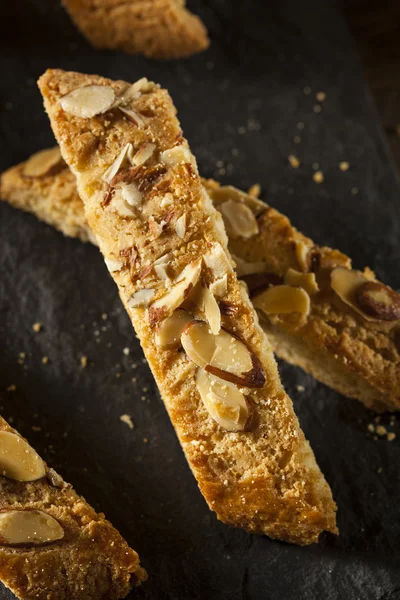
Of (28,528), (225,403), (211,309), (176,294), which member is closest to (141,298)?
(176,294)

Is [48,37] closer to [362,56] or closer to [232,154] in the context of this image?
[232,154]

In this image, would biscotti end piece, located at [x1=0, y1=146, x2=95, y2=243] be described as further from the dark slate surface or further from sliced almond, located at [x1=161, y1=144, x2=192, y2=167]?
sliced almond, located at [x1=161, y1=144, x2=192, y2=167]

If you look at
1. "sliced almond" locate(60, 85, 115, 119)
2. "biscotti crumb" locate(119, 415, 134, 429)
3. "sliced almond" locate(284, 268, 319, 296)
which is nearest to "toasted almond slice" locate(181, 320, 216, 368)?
"sliced almond" locate(284, 268, 319, 296)

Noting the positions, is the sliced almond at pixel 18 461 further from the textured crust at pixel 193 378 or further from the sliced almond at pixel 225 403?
the sliced almond at pixel 225 403

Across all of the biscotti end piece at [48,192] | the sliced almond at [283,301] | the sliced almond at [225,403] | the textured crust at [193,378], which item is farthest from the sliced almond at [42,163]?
the sliced almond at [225,403]

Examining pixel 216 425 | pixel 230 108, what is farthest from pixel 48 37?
pixel 216 425

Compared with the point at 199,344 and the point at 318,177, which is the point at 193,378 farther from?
the point at 318,177
